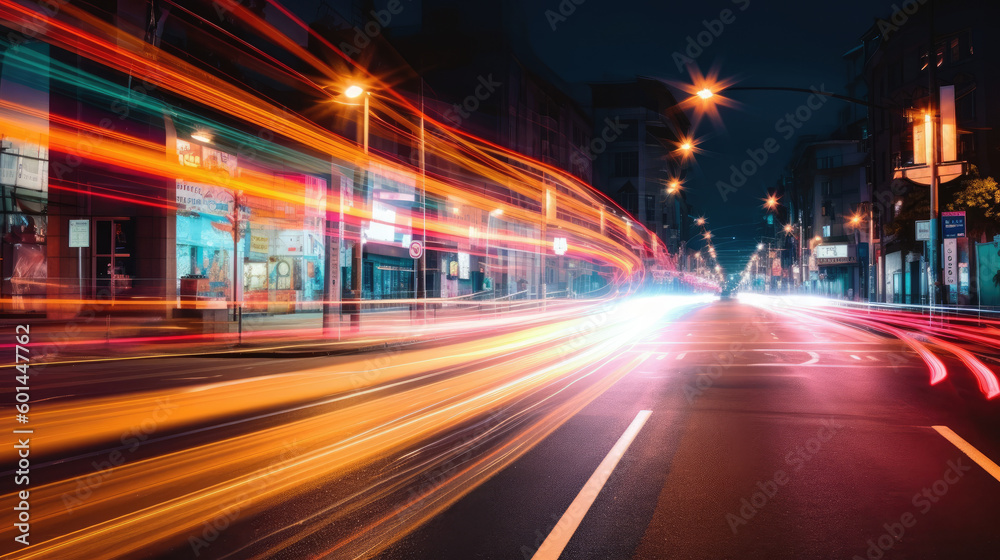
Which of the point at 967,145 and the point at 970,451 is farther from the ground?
the point at 967,145

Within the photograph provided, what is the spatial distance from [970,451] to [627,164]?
339ft

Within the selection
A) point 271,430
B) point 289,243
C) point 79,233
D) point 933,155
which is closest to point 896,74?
point 933,155

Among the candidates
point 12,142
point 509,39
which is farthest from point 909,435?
point 509,39

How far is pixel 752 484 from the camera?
5.77m

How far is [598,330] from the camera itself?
91.9 feet

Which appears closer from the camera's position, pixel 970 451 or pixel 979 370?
pixel 970 451

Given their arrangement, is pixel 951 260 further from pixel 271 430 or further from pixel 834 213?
pixel 834 213

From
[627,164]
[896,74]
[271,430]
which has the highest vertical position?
[627,164]

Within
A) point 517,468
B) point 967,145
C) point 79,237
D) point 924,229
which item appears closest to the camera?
point 517,468

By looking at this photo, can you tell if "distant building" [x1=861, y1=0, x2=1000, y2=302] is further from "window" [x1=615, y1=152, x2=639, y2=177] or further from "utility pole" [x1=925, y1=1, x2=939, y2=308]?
"window" [x1=615, y1=152, x2=639, y2=177]

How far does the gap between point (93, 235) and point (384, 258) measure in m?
18.8

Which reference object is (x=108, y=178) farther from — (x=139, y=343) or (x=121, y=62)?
(x=139, y=343)

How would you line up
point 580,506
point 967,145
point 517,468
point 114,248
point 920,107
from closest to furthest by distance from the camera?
point 580,506
point 517,468
point 114,248
point 920,107
point 967,145

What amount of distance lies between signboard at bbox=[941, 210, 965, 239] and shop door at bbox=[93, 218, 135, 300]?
30.6m
